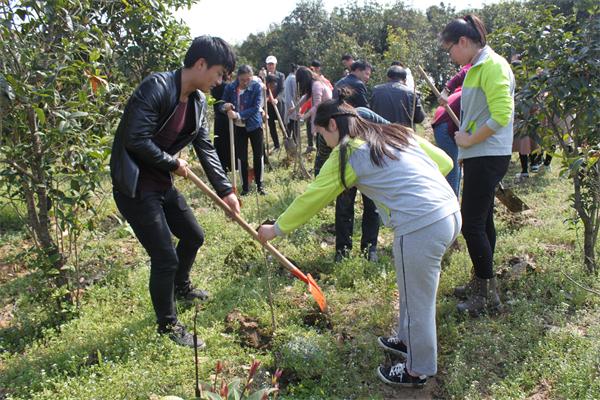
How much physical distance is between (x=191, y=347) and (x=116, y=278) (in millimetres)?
1378

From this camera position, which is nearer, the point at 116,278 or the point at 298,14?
the point at 116,278

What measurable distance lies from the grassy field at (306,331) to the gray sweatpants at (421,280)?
0.30 metres

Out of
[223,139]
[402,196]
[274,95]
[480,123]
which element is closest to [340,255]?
[480,123]

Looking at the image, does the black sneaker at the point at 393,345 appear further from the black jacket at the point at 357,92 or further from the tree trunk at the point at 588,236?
the black jacket at the point at 357,92

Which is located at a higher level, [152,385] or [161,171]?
[161,171]

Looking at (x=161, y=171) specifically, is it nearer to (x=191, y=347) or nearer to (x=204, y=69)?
(x=204, y=69)

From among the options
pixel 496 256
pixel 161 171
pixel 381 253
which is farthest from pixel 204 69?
pixel 496 256

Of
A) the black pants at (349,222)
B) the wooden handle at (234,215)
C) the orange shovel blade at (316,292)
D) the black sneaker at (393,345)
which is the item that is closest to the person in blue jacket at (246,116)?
the black pants at (349,222)

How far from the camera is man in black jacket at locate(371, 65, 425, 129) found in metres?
4.98

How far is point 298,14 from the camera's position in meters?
23.6

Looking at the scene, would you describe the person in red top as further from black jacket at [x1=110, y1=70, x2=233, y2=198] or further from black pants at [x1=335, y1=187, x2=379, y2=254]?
black jacket at [x1=110, y1=70, x2=233, y2=198]

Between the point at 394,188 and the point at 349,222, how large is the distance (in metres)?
2.02

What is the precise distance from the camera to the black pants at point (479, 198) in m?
3.20

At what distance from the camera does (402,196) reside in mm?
2508
